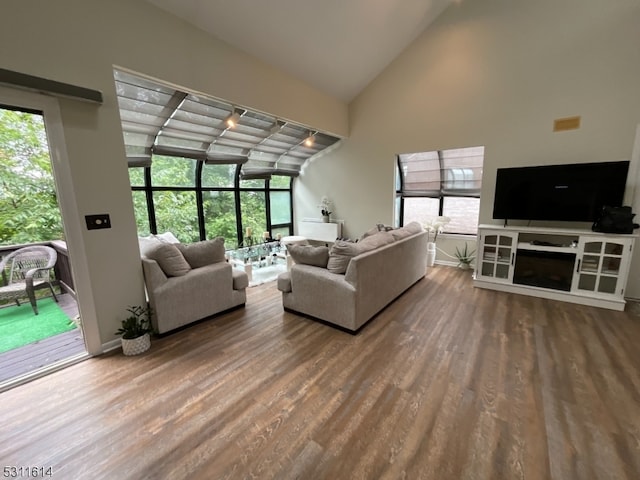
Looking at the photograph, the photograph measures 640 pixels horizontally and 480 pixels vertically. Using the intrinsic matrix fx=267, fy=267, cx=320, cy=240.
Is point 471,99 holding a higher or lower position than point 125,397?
higher

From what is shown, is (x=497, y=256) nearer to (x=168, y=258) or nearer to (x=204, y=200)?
(x=168, y=258)

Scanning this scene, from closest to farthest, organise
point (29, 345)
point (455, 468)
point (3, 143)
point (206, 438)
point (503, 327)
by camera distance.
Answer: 1. point (455, 468)
2. point (206, 438)
3. point (3, 143)
4. point (29, 345)
5. point (503, 327)

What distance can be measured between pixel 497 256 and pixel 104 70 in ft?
16.2

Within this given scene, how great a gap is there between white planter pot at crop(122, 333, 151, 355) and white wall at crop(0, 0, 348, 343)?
0.77 ft

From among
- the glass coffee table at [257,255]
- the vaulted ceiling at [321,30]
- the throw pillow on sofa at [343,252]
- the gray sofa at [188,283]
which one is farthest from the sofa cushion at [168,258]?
the vaulted ceiling at [321,30]

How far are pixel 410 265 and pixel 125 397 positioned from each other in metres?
3.33

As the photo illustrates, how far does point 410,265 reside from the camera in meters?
3.76

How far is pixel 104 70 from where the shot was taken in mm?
2273

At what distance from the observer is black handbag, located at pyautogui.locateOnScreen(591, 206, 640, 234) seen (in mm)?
3039

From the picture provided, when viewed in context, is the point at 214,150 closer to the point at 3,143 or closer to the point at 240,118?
the point at 240,118

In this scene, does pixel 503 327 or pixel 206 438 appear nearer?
pixel 206 438

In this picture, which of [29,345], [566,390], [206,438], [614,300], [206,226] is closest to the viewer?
[206,438]

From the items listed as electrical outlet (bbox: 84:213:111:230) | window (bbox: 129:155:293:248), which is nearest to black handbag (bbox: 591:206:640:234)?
electrical outlet (bbox: 84:213:111:230)

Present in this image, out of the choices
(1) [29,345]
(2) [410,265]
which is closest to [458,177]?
(2) [410,265]
